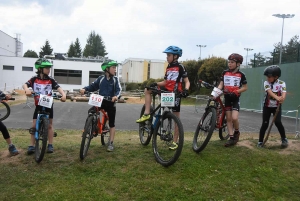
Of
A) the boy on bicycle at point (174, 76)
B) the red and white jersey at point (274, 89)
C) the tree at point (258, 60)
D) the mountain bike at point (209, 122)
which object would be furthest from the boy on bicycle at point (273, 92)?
the tree at point (258, 60)

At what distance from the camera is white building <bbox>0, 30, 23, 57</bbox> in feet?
193

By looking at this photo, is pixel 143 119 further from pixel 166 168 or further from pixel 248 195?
pixel 248 195

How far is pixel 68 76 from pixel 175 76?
5063 centimetres

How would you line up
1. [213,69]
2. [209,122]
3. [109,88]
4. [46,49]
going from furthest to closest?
[46,49]
[213,69]
[109,88]
[209,122]

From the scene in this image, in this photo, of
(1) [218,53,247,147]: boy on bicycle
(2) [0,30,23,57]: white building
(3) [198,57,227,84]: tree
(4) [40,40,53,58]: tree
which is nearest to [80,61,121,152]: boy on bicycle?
(1) [218,53,247,147]: boy on bicycle

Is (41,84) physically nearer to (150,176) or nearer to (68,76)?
(150,176)

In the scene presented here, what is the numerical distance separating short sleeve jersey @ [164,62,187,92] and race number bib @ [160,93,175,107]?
0.59m

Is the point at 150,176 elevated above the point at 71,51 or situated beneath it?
situated beneath

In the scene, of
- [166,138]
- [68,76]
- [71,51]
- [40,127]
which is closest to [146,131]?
[166,138]

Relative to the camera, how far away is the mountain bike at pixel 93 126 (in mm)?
5078

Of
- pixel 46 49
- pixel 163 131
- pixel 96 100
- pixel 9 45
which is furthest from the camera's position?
pixel 46 49

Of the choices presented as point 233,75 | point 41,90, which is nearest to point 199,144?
point 233,75

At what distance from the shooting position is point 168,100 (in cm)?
502

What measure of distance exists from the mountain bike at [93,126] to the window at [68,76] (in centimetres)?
4977
